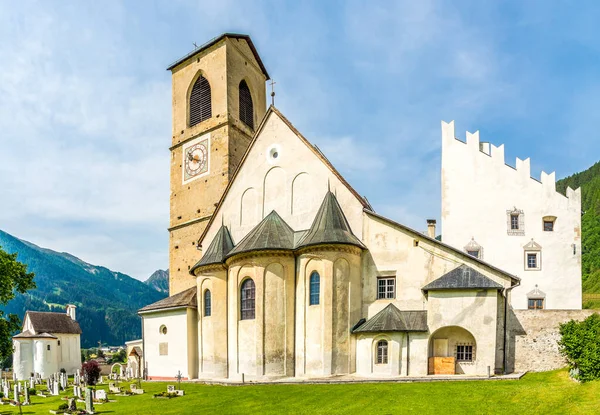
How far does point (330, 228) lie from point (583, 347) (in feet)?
47.7

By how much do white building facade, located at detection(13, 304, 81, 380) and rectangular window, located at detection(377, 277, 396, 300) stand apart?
53604mm

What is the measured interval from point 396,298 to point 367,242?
3.85 meters

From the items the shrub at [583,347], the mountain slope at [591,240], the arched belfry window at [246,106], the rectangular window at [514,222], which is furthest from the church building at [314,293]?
the mountain slope at [591,240]

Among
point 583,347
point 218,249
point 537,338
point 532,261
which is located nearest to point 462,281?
point 537,338

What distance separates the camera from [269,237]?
106 ft

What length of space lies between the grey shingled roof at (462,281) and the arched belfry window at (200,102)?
27.8 metres

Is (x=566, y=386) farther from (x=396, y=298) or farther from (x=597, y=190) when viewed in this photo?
(x=597, y=190)

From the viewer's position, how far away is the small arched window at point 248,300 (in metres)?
32.0

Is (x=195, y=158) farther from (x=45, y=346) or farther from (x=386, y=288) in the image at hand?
(x=45, y=346)

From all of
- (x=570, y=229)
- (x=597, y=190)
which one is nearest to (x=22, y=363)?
(x=570, y=229)

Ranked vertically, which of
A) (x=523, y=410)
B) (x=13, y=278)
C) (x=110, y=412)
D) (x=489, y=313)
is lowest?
(x=110, y=412)

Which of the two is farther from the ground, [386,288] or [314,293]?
[386,288]

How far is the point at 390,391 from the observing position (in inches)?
910

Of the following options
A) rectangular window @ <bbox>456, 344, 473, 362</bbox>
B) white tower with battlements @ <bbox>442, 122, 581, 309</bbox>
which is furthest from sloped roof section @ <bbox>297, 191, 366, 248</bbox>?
white tower with battlements @ <bbox>442, 122, 581, 309</bbox>
